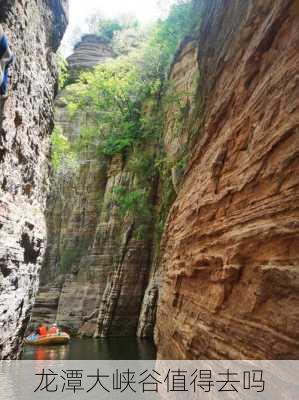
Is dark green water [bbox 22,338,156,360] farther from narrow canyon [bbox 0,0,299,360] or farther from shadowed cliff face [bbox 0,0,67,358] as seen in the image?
shadowed cliff face [bbox 0,0,67,358]

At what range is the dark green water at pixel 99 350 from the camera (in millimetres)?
15266

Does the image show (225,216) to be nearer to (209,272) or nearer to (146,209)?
(209,272)

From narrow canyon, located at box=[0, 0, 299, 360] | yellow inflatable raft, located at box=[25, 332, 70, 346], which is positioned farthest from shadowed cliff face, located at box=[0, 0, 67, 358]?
yellow inflatable raft, located at box=[25, 332, 70, 346]

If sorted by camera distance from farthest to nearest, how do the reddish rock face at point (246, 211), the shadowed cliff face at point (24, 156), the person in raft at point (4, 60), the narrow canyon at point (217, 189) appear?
the shadowed cliff face at point (24, 156) < the person in raft at point (4, 60) < the narrow canyon at point (217, 189) < the reddish rock face at point (246, 211)

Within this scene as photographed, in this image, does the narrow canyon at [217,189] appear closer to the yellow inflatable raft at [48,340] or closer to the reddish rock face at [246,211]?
the reddish rock face at [246,211]

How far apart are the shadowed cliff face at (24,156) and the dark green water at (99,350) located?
6.43m

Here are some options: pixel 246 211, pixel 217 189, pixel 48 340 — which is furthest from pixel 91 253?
pixel 246 211

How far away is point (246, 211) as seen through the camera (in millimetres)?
4828

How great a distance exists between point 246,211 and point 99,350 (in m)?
14.3

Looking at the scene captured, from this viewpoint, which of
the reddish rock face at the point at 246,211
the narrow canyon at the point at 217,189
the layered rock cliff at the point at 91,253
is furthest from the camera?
the layered rock cliff at the point at 91,253

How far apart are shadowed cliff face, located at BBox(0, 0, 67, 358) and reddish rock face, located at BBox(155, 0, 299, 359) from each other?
138 inches

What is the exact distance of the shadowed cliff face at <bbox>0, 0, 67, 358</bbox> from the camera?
7.66 m

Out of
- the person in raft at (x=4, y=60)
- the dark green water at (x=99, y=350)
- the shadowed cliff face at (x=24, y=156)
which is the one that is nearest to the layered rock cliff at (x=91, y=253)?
the dark green water at (x=99, y=350)

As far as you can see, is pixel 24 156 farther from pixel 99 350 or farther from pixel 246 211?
pixel 99 350
